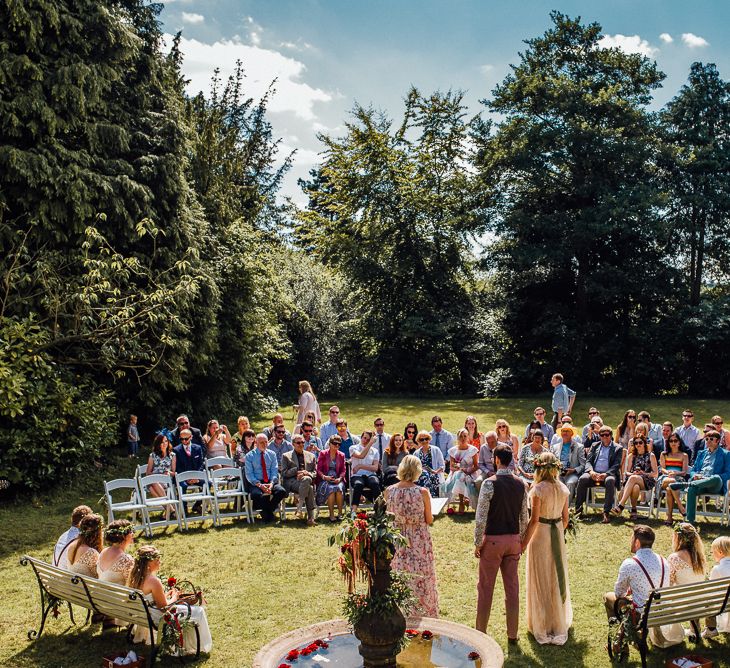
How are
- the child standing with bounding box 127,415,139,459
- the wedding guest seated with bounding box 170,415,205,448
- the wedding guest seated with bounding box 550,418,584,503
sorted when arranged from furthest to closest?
the child standing with bounding box 127,415,139,459
the wedding guest seated with bounding box 170,415,205,448
the wedding guest seated with bounding box 550,418,584,503

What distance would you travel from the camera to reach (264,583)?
1009 cm

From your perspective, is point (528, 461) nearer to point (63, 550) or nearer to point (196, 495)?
point (196, 495)

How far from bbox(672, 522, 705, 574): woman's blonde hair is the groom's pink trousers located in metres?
1.62

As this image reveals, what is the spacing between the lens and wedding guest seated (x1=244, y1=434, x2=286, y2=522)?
44.2 ft

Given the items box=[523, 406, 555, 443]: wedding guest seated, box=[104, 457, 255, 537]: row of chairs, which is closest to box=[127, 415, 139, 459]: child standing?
box=[104, 457, 255, 537]: row of chairs

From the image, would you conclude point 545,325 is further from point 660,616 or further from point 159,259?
point 660,616

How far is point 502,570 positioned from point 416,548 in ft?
3.17

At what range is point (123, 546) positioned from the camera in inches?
320

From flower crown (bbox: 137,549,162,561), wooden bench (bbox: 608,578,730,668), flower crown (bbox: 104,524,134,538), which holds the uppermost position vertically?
flower crown (bbox: 104,524,134,538)

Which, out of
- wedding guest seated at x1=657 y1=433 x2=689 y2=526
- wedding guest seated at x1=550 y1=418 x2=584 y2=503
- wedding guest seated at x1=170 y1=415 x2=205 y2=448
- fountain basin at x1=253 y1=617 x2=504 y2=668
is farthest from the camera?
wedding guest seated at x1=170 y1=415 x2=205 y2=448

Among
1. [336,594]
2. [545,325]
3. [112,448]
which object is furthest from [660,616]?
[545,325]

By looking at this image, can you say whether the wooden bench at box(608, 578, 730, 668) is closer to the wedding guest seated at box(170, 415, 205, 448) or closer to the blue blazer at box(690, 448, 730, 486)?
the blue blazer at box(690, 448, 730, 486)

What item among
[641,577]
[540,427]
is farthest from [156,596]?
[540,427]

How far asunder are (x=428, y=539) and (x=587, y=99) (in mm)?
27611
